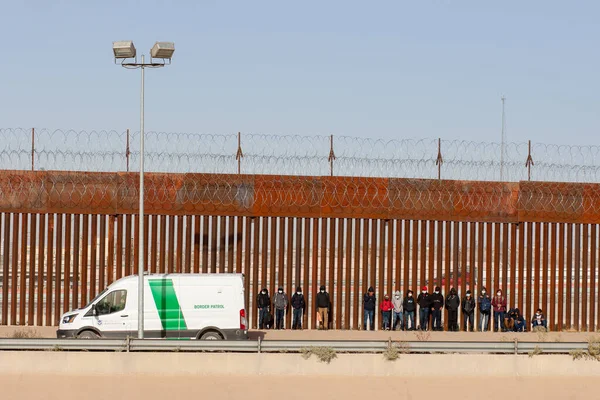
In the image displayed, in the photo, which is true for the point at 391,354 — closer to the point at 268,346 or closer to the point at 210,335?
the point at 268,346

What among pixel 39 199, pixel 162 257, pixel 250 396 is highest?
pixel 39 199

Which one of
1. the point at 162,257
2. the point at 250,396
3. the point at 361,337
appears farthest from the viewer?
the point at 162,257

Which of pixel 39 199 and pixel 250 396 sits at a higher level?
pixel 39 199

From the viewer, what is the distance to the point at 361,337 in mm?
21656

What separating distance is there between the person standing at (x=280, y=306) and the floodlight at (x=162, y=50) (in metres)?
7.24

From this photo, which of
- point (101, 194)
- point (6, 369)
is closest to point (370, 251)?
point (101, 194)

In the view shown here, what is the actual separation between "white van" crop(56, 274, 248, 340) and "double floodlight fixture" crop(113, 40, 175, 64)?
460cm

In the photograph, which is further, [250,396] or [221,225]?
[221,225]

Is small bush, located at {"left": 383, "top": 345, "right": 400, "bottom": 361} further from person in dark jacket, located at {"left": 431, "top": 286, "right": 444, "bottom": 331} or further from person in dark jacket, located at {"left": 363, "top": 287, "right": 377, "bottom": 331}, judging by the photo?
person in dark jacket, located at {"left": 431, "top": 286, "right": 444, "bottom": 331}

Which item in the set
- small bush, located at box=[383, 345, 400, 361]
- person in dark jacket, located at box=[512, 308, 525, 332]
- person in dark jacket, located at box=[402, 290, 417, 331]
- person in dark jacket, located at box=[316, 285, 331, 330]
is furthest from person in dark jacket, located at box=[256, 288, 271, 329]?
small bush, located at box=[383, 345, 400, 361]

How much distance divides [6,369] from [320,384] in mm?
5373

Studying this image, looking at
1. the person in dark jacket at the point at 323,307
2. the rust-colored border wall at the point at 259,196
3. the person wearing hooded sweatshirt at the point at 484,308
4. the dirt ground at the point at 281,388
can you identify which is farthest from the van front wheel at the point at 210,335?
the person wearing hooded sweatshirt at the point at 484,308

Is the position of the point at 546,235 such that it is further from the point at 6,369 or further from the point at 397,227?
the point at 6,369

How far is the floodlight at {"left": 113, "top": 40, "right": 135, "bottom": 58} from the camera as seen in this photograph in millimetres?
18250
